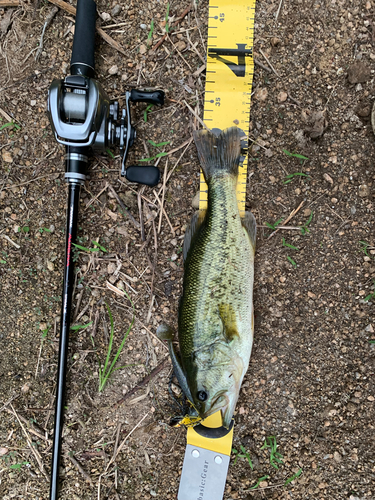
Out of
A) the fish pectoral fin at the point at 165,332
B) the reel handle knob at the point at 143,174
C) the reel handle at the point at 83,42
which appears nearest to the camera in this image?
the reel handle at the point at 83,42

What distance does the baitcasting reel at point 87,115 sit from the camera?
2314mm

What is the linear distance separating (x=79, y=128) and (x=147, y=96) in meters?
0.59

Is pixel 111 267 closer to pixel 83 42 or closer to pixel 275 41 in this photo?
pixel 83 42

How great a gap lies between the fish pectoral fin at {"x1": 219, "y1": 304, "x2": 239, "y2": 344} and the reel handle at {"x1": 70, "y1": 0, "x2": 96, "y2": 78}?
2057 mm

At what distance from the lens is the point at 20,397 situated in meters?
2.91

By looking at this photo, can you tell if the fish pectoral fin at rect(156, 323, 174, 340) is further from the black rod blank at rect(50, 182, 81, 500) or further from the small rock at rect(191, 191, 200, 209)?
the small rock at rect(191, 191, 200, 209)

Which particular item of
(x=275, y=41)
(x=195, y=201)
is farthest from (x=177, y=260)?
(x=275, y=41)

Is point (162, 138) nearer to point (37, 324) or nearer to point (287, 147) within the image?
point (287, 147)

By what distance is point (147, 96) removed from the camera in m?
2.53

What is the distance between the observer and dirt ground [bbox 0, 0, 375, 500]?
2.68 m

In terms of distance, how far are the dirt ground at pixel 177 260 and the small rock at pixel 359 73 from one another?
1 cm

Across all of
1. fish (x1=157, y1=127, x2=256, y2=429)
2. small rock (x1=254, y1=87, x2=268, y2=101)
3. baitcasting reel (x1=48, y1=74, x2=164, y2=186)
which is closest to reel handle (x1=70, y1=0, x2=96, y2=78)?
baitcasting reel (x1=48, y1=74, x2=164, y2=186)

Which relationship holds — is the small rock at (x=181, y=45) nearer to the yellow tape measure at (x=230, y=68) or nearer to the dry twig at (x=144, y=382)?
the yellow tape measure at (x=230, y=68)

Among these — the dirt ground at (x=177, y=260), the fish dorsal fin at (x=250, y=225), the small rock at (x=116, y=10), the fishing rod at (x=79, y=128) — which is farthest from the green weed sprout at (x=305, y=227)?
the small rock at (x=116, y=10)
